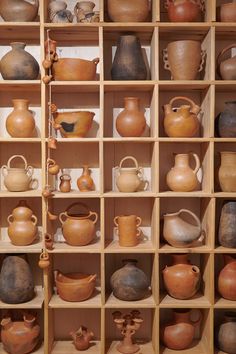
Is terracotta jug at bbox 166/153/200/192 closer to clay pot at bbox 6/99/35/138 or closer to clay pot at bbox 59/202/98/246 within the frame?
clay pot at bbox 59/202/98/246

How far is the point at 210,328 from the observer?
2.60 metres

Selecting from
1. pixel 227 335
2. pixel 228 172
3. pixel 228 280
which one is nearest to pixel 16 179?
pixel 228 172

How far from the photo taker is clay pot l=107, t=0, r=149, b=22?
2545mm

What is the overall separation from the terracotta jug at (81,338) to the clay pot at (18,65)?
1.49 metres

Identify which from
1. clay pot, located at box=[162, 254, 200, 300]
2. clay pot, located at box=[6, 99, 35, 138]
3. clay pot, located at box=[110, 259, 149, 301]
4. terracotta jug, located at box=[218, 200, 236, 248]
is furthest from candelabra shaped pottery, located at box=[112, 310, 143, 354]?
clay pot, located at box=[6, 99, 35, 138]

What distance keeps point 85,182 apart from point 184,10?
112 centimetres

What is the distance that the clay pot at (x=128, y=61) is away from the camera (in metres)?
2.57

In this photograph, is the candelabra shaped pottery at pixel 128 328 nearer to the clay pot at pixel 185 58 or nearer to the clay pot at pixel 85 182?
the clay pot at pixel 85 182

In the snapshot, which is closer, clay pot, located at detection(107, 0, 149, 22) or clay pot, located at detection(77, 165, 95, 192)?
clay pot, located at detection(107, 0, 149, 22)

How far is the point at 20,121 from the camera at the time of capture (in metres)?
2.57

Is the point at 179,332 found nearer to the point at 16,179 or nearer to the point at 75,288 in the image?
the point at 75,288

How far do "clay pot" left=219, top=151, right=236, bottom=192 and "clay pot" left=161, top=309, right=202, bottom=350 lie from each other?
2.54 ft

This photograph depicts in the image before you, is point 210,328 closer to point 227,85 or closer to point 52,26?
point 227,85

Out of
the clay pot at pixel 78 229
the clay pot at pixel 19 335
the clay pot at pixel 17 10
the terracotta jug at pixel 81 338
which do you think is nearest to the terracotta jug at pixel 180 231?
the clay pot at pixel 78 229
